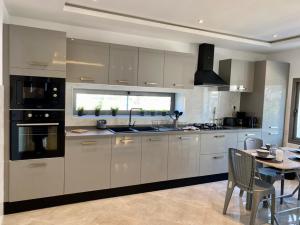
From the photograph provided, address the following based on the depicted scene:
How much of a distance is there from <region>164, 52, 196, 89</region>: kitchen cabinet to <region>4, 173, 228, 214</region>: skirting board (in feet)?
5.26

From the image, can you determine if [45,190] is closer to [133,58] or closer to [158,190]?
[158,190]

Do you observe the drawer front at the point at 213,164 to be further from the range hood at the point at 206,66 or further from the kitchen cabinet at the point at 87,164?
the kitchen cabinet at the point at 87,164

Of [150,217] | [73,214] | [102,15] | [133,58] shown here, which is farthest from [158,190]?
[102,15]

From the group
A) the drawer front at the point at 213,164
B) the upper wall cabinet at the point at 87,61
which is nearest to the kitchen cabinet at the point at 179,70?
the upper wall cabinet at the point at 87,61

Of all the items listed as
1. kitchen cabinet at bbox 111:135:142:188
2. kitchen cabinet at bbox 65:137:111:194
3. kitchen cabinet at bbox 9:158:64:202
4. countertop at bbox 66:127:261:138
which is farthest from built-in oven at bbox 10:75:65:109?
kitchen cabinet at bbox 111:135:142:188

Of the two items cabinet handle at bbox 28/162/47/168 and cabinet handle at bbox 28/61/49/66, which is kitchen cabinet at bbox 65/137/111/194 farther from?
cabinet handle at bbox 28/61/49/66

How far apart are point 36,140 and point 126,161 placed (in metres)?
1.23

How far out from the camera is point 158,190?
3.74m

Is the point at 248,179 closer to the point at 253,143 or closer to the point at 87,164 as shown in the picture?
the point at 253,143

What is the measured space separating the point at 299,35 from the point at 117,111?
10.6 ft

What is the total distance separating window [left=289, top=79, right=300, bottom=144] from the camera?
4594 millimetres

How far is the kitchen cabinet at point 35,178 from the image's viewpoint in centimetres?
285

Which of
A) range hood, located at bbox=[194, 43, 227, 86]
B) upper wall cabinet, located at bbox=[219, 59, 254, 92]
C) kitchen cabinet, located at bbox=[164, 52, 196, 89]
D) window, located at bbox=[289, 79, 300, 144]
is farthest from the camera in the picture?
window, located at bbox=[289, 79, 300, 144]

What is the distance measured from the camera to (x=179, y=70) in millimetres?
4027
